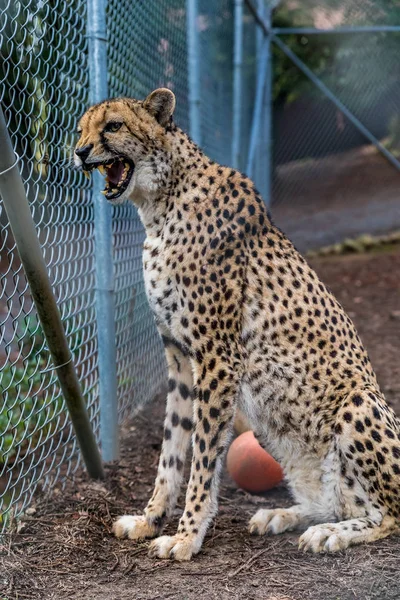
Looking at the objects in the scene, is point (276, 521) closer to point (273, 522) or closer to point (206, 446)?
point (273, 522)

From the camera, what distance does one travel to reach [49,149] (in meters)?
3.30

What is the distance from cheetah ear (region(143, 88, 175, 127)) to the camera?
9.85ft

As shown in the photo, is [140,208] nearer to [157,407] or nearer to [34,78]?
[34,78]

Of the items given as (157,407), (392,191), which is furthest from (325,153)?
(157,407)

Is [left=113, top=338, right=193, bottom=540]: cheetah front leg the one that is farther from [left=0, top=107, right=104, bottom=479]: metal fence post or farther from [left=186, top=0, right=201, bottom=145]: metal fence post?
[left=186, top=0, right=201, bottom=145]: metal fence post

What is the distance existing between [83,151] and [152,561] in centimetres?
158

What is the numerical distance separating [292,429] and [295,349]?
0.33 metres

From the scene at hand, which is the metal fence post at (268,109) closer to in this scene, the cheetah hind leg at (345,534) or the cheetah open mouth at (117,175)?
the cheetah open mouth at (117,175)

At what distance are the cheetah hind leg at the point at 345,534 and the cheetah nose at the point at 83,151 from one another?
1.69 m

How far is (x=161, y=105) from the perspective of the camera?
3.04 meters

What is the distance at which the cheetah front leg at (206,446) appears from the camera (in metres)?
2.92

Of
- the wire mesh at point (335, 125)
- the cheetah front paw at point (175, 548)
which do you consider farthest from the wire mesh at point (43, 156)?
the wire mesh at point (335, 125)

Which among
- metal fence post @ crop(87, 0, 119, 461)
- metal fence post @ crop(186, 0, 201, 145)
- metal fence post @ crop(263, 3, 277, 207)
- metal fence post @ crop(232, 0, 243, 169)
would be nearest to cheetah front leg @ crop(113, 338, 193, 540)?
metal fence post @ crop(87, 0, 119, 461)

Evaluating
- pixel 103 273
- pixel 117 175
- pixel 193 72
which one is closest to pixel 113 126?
pixel 117 175
